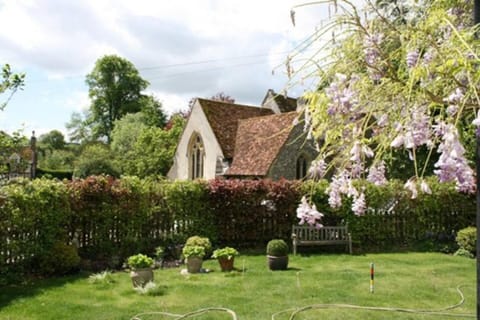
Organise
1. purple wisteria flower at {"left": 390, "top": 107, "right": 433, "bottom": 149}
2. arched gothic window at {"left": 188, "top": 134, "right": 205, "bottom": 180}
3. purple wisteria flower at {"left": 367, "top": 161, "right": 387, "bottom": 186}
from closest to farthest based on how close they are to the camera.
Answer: purple wisteria flower at {"left": 390, "top": 107, "right": 433, "bottom": 149} → purple wisteria flower at {"left": 367, "top": 161, "right": 387, "bottom": 186} → arched gothic window at {"left": 188, "top": 134, "right": 205, "bottom": 180}

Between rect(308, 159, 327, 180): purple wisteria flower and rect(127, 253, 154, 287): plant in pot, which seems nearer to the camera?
rect(308, 159, 327, 180): purple wisteria flower

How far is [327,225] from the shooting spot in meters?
14.0

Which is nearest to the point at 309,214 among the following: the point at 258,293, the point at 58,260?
the point at 258,293

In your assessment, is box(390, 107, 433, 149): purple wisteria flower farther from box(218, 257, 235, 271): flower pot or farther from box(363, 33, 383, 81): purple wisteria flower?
box(218, 257, 235, 271): flower pot

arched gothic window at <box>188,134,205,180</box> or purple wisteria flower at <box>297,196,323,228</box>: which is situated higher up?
arched gothic window at <box>188,134,205,180</box>

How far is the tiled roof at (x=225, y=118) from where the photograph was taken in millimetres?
23705

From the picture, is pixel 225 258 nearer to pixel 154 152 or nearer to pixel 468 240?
pixel 468 240

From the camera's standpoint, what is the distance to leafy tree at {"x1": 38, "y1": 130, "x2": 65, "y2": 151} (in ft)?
256

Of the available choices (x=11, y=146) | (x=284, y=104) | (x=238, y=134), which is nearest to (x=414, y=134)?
(x=11, y=146)

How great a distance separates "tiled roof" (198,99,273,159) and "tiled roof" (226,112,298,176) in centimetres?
44

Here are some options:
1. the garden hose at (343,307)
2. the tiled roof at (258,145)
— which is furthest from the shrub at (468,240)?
the tiled roof at (258,145)

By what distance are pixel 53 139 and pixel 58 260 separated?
76.7 metres

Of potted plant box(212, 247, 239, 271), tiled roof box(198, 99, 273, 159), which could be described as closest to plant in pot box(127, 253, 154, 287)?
potted plant box(212, 247, 239, 271)

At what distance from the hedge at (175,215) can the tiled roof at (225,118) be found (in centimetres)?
977
